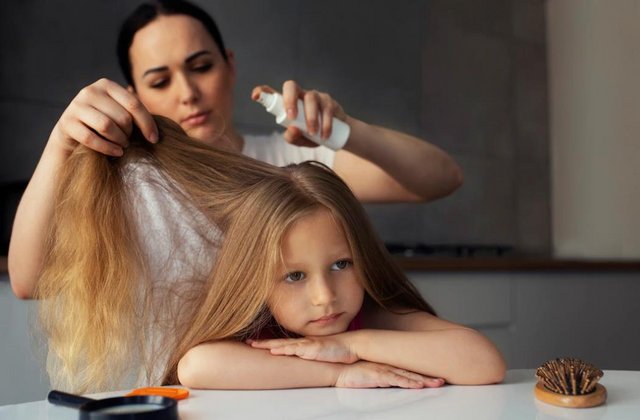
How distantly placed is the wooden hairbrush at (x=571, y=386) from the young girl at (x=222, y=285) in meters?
0.09

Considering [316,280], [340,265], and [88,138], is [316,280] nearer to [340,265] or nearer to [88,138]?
[340,265]

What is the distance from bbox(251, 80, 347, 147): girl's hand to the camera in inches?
35.4

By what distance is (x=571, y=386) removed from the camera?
625mm

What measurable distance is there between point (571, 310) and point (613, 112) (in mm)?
699

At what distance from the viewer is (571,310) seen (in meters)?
2.12

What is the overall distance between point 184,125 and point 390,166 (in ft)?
1.36

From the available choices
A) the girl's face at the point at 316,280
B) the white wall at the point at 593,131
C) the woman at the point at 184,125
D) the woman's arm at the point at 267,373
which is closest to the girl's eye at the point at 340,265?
the girl's face at the point at 316,280

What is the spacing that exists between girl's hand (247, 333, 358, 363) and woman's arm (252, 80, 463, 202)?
0.30 meters

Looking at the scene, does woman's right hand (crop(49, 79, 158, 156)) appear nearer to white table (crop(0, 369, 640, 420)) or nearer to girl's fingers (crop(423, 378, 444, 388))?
white table (crop(0, 369, 640, 420))

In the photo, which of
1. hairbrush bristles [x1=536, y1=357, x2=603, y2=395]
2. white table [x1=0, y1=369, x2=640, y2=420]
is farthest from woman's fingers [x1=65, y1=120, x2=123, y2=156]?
hairbrush bristles [x1=536, y1=357, x2=603, y2=395]

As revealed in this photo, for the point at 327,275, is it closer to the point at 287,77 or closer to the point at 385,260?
the point at 385,260

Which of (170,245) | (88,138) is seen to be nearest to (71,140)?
(88,138)

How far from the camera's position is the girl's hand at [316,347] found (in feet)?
2.38

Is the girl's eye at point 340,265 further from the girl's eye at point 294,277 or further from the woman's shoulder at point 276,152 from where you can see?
the woman's shoulder at point 276,152
